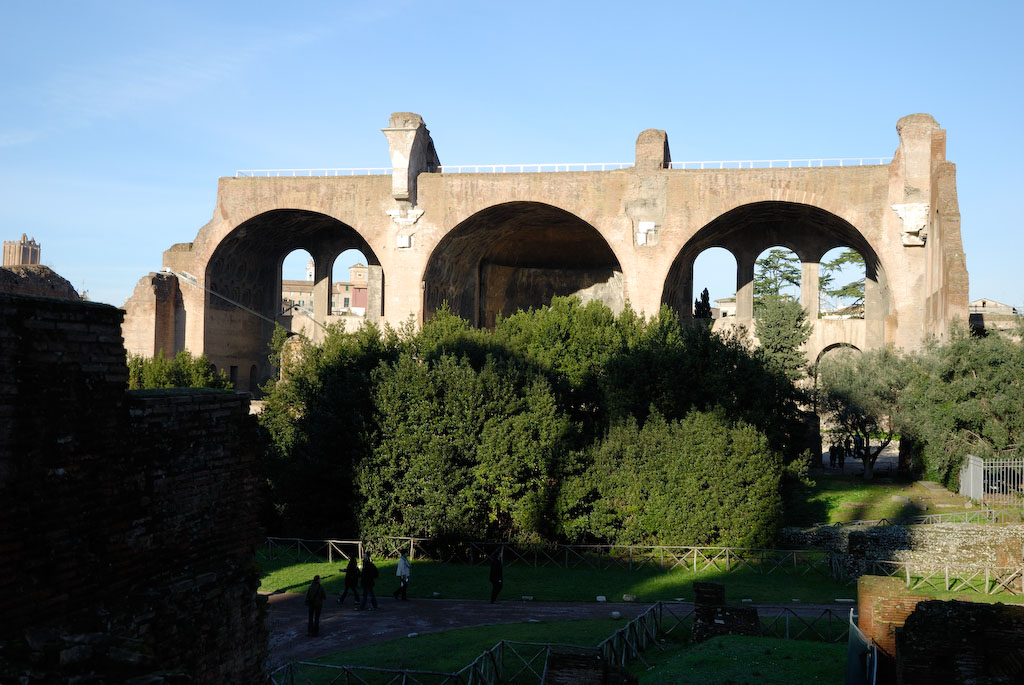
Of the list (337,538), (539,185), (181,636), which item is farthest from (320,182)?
(181,636)

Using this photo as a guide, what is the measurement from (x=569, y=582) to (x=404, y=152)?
15.6 m

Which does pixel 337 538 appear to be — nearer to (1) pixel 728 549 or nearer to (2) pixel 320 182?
(1) pixel 728 549

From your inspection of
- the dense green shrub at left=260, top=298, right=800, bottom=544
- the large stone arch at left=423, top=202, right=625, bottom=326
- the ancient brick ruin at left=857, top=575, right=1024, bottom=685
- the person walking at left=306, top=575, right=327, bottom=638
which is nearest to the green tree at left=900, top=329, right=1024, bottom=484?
the dense green shrub at left=260, top=298, right=800, bottom=544

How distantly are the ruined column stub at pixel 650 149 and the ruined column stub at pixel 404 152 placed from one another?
6.45 metres

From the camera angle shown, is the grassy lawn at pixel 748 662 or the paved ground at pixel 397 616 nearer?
the grassy lawn at pixel 748 662

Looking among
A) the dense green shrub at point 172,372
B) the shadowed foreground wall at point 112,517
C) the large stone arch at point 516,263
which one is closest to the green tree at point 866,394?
the large stone arch at point 516,263

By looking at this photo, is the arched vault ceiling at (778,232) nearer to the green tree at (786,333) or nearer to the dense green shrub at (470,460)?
the green tree at (786,333)

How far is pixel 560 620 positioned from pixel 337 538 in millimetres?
6208

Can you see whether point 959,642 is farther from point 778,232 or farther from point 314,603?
point 778,232

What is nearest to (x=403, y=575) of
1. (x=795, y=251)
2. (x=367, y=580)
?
(x=367, y=580)

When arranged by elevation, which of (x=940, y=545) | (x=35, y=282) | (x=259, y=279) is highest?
(x=259, y=279)

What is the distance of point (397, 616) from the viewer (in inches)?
435

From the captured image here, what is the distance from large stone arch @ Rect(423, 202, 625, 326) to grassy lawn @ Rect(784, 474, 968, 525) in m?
9.59

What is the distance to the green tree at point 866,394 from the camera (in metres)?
22.4
